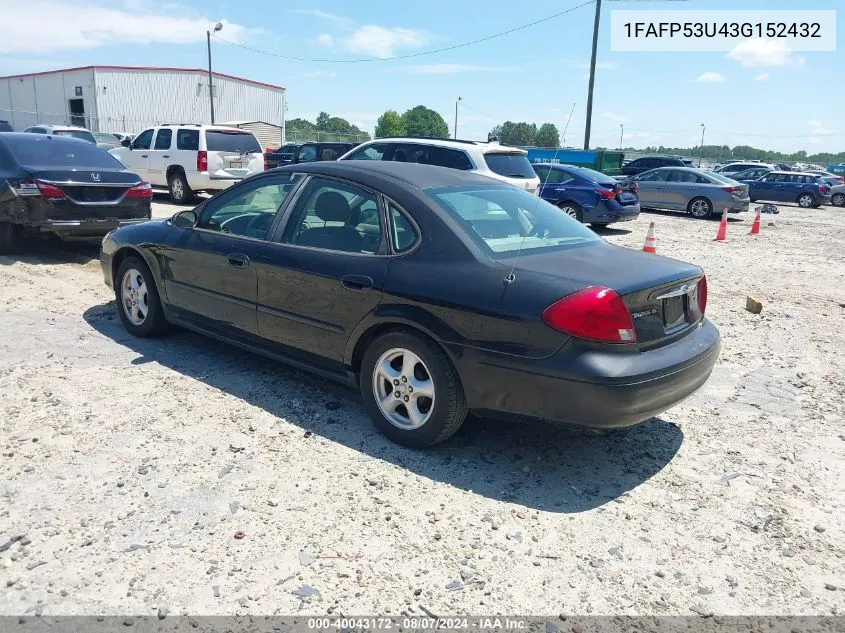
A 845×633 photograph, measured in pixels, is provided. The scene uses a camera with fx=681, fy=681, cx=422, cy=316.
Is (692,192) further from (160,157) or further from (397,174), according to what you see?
(397,174)

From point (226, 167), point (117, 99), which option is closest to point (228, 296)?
point (226, 167)

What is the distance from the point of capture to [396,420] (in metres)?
3.93

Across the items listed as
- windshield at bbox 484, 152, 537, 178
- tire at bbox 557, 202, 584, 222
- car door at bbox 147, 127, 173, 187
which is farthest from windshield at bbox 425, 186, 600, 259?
car door at bbox 147, 127, 173, 187

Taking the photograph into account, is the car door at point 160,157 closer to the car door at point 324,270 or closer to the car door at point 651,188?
the car door at point 324,270

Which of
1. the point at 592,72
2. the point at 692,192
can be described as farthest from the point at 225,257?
the point at 592,72

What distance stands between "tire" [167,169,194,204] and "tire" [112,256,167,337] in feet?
33.6

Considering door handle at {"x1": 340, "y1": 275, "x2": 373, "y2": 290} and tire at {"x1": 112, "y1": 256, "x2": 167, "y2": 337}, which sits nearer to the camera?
door handle at {"x1": 340, "y1": 275, "x2": 373, "y2": 290}

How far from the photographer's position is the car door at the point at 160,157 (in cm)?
1575

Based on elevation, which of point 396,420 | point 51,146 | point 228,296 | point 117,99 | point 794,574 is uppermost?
point 117,99

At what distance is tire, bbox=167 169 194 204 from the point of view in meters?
15.4

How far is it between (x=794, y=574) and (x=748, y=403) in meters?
2.11

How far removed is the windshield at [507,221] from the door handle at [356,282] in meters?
0.61

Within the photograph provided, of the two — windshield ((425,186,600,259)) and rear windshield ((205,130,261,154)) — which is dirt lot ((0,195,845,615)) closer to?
windshield ((425,186,600,259))

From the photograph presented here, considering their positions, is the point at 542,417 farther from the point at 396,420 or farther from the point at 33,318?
the point at 33,318
